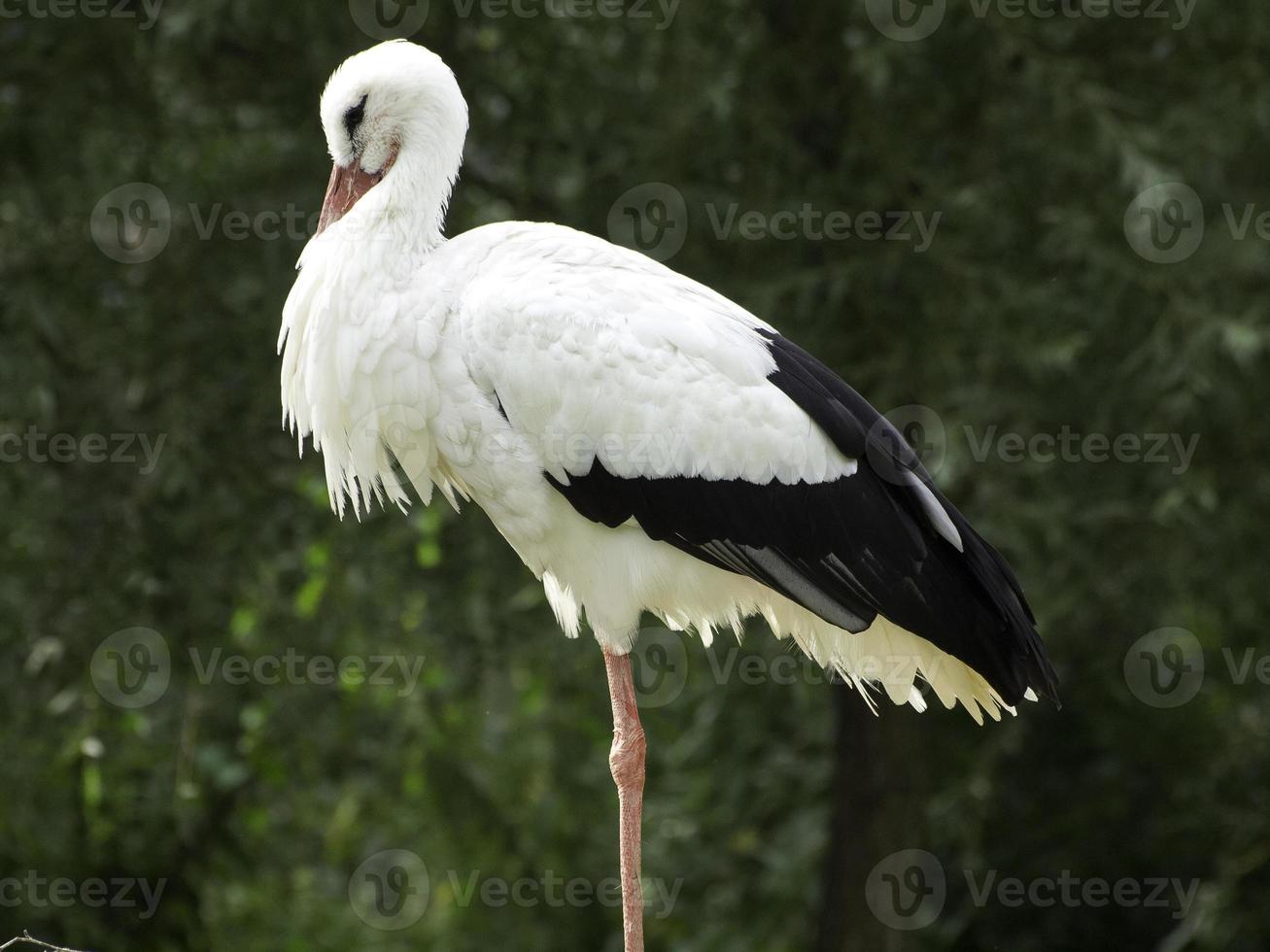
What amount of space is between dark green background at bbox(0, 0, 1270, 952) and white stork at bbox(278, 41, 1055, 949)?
121cm

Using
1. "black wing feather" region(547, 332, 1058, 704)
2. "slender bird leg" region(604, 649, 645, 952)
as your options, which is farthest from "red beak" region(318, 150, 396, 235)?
"slender bird leg" region(604, 649, 645, 952)

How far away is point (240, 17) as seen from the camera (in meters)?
4.90

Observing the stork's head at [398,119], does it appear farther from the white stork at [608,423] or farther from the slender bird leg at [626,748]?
the slender bird leg at [626,748]

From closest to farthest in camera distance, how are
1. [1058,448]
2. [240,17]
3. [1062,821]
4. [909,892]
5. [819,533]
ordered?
[819,533] < [240,17] < [1058,448] < [909,892] < [1062,821]

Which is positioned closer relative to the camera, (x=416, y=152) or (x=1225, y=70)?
(x=416, y=152)

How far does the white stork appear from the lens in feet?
11.2

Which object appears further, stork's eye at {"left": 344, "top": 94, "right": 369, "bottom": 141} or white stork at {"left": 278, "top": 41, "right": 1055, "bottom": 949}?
stork's eye at {"left": 344, "top": 94, "right": 369, "bottom": 141}

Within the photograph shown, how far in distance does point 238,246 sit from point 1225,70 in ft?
9.53

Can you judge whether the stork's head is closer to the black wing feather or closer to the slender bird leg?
the black wing feather

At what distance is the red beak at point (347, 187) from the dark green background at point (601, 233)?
1.19 m

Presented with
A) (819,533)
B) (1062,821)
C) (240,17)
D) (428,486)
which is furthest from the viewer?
(1062,821)

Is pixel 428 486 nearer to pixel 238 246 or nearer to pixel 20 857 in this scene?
pixel 238 246

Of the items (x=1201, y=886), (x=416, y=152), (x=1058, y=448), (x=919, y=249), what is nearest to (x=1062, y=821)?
(x=1201, y=886)

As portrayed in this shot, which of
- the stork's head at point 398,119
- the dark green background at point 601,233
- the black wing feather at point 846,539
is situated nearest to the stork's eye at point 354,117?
the stork's head at point 398,119
